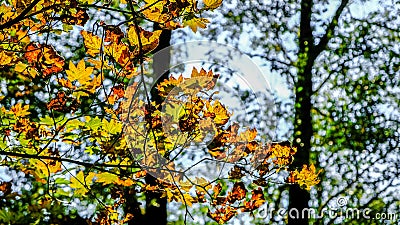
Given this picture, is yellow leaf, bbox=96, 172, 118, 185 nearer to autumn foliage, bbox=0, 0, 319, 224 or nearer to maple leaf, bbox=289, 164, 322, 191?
autumn foliage, bbox=0, 0, 319, 224

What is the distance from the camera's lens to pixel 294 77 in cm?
421

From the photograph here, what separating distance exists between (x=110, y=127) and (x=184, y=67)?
237cm

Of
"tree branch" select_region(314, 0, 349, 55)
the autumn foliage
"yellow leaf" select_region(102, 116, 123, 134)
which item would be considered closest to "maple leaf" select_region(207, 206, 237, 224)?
the autumn foliage

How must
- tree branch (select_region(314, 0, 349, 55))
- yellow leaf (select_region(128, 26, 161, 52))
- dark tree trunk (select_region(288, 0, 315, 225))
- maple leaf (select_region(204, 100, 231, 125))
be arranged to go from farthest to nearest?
tree branch (select_region(314, 0, 349, 55)) → dark tree trunk (select_region(288, 0, 315, 225)) → maple leaf (select_region(204, 100, 231, 125)) → yellow leaf (select_region(128, 26, 161, 52))

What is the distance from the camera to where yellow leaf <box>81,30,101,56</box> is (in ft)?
4.27

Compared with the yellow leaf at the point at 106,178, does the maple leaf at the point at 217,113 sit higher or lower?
higher

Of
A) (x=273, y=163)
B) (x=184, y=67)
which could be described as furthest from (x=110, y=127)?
(x=184, y=67)

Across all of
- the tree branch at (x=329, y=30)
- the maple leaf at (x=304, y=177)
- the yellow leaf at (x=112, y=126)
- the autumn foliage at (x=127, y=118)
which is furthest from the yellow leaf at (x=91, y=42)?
the tree branch at (x=329, y=30)

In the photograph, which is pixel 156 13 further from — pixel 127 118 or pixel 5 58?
pixel 5 58

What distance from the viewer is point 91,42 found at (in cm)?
Answer: 130

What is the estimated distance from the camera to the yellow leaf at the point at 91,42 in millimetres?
1303

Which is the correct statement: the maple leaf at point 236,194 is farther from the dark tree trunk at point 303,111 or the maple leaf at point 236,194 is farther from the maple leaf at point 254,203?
the dark tree trunk at point 303,111

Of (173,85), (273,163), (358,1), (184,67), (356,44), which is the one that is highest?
(358,1)

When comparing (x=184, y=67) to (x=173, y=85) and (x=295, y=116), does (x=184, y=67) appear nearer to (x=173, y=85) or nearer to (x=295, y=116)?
(x=295, y=116)
